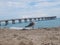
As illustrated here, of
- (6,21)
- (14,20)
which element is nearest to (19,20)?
(14,20)

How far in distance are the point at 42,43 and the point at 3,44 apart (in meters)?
2.51

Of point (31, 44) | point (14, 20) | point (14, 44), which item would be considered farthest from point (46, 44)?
point (14, 20)

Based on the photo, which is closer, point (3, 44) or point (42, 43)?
point (3, 44)

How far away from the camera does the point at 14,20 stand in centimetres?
9694

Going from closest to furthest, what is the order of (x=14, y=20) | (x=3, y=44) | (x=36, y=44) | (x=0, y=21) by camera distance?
1. (x=3, y=44)
2. (x=36, y=44)
3. (x=0, y=21)
4. (x=14, y=20)

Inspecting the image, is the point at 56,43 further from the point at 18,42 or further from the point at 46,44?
the point at 18,42

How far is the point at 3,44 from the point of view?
406 inches

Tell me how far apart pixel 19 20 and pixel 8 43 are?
92.5 m

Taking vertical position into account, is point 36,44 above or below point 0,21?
above

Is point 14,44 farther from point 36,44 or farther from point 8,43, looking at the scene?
point 36,44

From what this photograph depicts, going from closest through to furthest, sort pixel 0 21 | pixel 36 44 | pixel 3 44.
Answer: pixel 3 44
pixel 36 44
pixel 0 21

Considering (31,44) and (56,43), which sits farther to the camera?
(56,43)

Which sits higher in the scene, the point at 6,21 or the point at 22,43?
the point at 22,43

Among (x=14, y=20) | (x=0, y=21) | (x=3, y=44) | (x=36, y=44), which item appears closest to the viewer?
(x=3, y=44)
